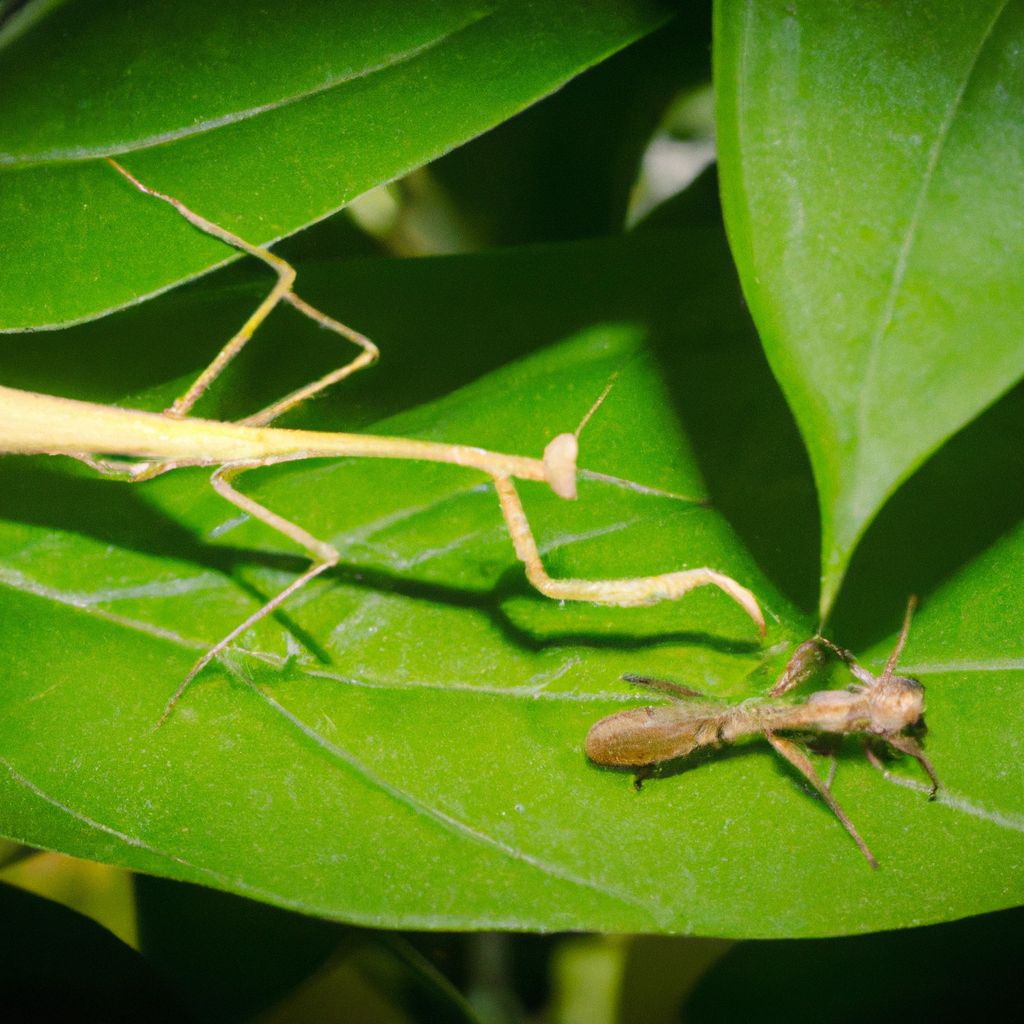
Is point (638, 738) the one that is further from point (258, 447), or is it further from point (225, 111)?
point (225, 111)

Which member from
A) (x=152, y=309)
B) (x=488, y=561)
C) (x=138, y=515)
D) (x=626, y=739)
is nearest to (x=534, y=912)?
(x=626, y=739)

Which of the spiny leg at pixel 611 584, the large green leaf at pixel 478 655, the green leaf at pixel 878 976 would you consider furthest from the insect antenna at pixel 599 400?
the green leaf at pixel 878 976

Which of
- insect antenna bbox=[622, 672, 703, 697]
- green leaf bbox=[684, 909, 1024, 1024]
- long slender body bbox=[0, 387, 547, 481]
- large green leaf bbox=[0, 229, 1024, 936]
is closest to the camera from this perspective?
large green leaf bbox=[0, 229, 1024, 936]

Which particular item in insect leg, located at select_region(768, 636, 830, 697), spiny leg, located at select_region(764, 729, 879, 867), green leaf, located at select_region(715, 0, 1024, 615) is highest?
green leaf, located at select_region(715, 0, 1024, 615)

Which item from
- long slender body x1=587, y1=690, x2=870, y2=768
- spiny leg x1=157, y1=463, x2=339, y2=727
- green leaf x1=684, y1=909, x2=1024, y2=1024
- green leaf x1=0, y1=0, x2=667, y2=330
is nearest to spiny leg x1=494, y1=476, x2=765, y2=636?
long slender body x1=587, y1=690, x2=870, y2=768

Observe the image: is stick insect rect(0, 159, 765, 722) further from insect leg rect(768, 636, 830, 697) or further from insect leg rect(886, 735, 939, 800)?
insect leg rect(886, 735, 939, 800)

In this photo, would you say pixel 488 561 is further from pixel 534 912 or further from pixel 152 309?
pixel 152 309
